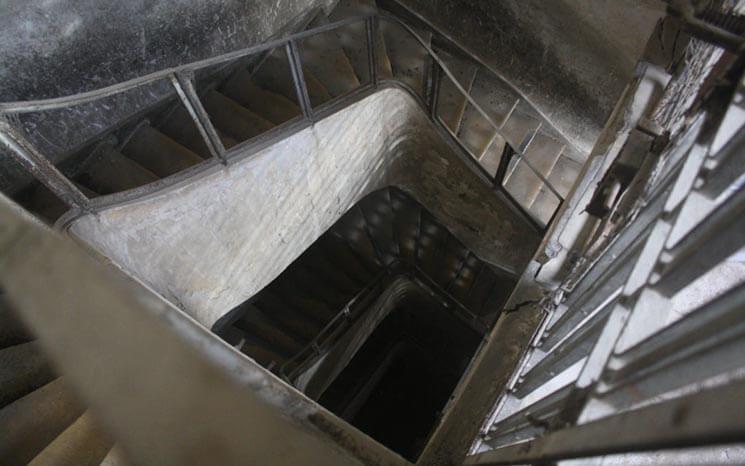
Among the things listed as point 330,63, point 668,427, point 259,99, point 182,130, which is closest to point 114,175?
point 182,130

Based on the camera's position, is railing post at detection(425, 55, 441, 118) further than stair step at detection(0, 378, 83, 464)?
Yes

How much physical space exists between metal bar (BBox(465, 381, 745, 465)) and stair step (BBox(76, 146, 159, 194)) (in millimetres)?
3318

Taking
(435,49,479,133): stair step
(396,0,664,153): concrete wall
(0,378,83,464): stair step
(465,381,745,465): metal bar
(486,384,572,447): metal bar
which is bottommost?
(0,378,83,464): stair step

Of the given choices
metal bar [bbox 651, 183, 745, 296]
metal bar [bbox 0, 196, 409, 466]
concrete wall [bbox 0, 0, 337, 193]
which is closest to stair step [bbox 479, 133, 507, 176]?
concrete wall [bbox 0, 0, 337, 193]

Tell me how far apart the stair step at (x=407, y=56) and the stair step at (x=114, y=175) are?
7.93 feet

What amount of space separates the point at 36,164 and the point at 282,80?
2756 millimetres

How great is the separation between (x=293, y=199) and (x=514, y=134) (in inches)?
115

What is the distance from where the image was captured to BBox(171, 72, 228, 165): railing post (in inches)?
103

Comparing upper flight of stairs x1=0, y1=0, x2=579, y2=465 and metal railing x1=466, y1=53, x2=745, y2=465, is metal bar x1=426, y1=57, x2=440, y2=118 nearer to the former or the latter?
upper flight of stairs x1=0, y1=0, x2=579, y2=465

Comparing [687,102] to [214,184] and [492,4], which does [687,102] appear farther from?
[492,4]

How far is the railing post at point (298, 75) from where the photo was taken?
3.09m

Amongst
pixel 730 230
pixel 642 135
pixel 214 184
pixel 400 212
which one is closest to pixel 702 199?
pixel 730 230

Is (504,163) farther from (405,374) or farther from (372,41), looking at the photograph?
(405,374)

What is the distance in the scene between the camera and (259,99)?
176 inches
